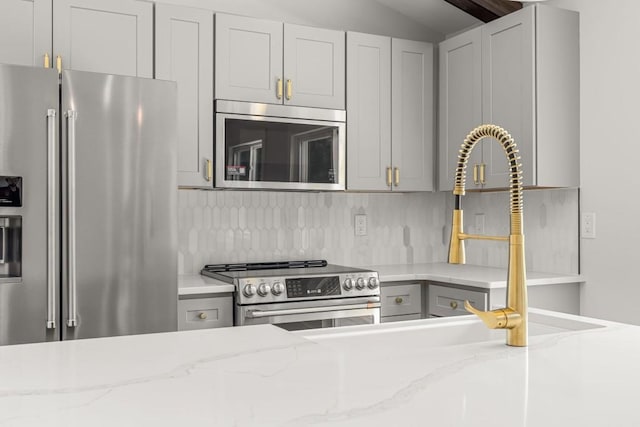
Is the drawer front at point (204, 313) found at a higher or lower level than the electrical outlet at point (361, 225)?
lower

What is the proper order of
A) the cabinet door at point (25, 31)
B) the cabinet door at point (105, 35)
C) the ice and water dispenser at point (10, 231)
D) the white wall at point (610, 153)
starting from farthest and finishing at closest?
the white wall at point (610, 153)
the cabinet door at point (105, 35)
the cabinet door at point (25, 31)
the ice and water dispenser at point (10, 231)

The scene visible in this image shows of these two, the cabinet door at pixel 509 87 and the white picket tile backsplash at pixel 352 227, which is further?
the white picket tile backsplash at pixel 352 227

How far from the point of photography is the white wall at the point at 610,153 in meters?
3.11

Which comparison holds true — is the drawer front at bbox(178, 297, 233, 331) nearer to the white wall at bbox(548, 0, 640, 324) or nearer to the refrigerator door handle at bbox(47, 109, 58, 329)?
the refrigerator door handle at bbox(47, 109, 58, 329)

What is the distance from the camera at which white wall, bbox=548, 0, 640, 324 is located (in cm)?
311

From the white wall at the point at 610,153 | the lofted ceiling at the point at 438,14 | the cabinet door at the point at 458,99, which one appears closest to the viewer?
the white wall at the point at 610,153

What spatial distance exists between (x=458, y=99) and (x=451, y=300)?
123 centimetres

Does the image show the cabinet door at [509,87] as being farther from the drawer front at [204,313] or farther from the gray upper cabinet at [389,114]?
the drawer front at [204,313]

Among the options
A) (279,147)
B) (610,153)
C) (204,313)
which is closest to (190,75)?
(279,147)

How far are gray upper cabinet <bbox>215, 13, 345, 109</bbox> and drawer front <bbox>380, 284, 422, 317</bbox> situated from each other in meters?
1.09

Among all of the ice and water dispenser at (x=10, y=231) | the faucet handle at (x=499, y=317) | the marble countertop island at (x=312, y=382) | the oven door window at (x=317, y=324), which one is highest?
the ice and water dispenser at (x=10, y=231)

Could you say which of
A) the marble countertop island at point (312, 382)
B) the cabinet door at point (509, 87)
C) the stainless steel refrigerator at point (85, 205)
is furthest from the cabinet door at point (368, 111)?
the marble countertop island at point (312, 382)

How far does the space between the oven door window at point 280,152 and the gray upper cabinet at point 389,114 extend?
0.16 m

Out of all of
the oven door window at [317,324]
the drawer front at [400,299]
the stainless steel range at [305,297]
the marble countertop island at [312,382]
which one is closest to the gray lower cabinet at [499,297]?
the drawer front at [400,299]
